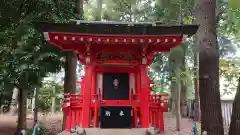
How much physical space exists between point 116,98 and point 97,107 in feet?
2.09

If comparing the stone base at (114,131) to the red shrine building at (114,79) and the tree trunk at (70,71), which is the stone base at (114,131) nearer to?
the red shrine building at (114,79)

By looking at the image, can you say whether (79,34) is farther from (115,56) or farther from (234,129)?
(234,129)

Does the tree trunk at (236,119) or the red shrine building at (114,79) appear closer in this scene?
the tree trunk at (236,119)

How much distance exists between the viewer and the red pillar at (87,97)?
6.71 metres

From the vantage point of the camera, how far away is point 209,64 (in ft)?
20.4

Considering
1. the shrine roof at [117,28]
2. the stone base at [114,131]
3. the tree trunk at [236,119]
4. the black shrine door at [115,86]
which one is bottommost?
the stone base at [114,131]

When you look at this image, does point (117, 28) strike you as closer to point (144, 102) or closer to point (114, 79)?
point (114, 79)

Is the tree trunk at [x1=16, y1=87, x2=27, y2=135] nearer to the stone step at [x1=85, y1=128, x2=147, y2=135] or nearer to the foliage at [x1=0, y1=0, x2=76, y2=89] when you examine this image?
the foliage at [x1=0, y1=0, x2=76, y2=89]

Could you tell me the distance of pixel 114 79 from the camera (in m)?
7.13

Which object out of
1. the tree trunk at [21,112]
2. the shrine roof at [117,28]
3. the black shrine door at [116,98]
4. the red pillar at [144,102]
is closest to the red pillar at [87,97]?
the black shrine door at [116,98]

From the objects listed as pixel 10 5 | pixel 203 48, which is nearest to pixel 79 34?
pixel 203 48

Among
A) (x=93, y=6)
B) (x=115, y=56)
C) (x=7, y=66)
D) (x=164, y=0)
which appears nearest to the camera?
(x=115, y=56)

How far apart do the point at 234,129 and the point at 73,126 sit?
4.69 meters

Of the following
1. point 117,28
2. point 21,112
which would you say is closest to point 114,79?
point 117,28
